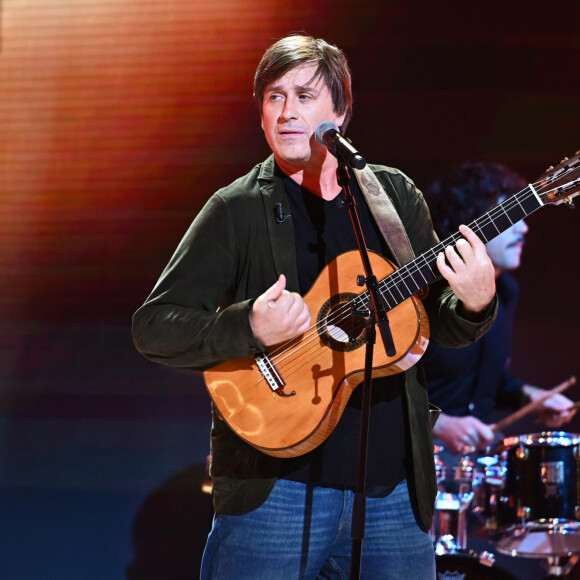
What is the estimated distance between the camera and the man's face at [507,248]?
4523 mm

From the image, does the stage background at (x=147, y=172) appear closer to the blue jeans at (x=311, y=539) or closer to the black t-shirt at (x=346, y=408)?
the black t-shirt at (x=346, y=408)

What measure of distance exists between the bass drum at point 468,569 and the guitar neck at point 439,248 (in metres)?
2.18

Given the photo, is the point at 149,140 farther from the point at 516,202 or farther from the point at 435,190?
the point at 516,202

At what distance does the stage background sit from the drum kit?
4.75 ft

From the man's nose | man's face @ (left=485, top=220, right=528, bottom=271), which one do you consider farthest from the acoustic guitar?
man's face @ (left=485, top=220, right=528, bottom=271)

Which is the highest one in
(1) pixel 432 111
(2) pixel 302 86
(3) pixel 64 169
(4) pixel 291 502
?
(1) pixel 432 111

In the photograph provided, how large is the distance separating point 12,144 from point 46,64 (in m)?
0.52

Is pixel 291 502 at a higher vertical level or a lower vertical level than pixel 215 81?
lower

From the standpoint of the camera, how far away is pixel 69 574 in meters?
4.60

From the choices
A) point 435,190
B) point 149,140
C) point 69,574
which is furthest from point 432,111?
point 69,574

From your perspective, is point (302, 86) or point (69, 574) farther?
point (69, 574)

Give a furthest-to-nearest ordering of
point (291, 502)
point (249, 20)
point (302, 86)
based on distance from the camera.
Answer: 1. point (249, 20)
2. point (302, 86)
3. point (291, 502)

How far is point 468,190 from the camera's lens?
461cm

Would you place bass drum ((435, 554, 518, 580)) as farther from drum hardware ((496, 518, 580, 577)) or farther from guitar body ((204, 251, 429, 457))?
guitar body ((204, 251, 429, 457))
